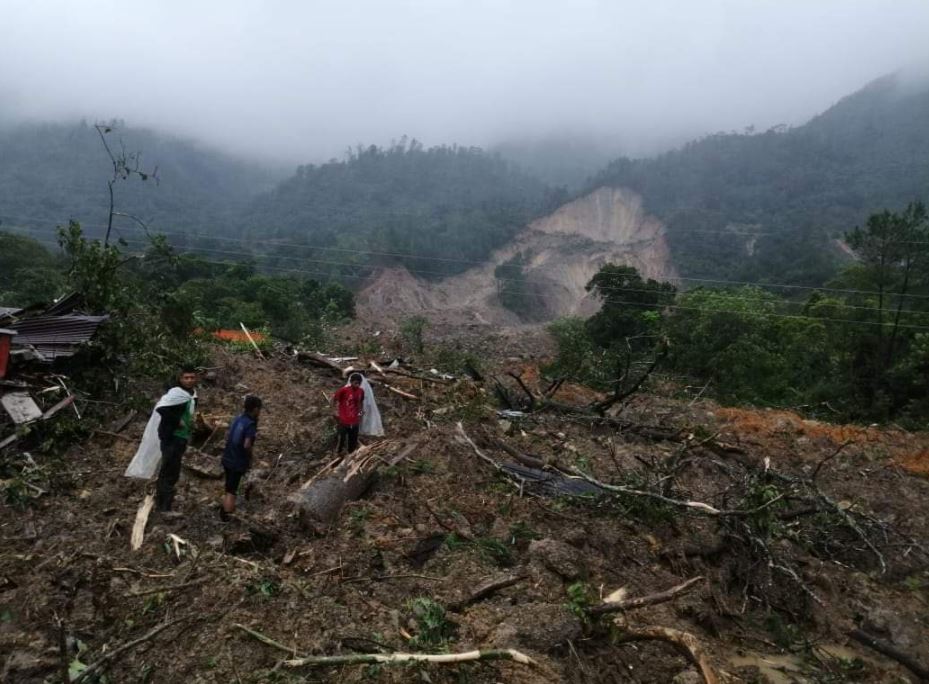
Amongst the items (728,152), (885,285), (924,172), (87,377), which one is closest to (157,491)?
(87,377)

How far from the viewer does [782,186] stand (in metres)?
76.1

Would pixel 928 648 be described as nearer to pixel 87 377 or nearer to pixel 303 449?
pixel 303 449

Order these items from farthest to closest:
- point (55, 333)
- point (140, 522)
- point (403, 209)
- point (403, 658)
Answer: point (403, 209) → point (55, 333) → point (140, 522) → point (403, 658)

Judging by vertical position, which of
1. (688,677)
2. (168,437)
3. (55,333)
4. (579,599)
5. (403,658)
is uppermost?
(55,333)

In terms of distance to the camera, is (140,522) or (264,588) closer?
(264,588)

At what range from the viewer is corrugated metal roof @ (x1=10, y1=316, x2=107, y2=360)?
23.0ft

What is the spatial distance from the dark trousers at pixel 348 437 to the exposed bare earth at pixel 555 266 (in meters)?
38.3

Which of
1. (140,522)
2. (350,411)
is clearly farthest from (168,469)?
(350,411)

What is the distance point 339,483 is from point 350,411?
1386 mm

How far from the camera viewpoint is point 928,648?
4539 millimetres

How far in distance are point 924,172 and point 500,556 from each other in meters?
87.4

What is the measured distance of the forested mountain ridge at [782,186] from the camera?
54.1m

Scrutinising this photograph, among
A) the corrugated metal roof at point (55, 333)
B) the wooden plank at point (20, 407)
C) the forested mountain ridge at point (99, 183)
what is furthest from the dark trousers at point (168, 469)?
the forested mountain ridge at point (99, 183)

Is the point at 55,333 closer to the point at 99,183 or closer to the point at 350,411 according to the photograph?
the point at 350,411
